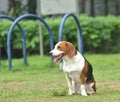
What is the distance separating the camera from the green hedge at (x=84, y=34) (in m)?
20.0

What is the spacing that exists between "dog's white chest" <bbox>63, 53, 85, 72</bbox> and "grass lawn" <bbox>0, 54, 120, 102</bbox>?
47cm

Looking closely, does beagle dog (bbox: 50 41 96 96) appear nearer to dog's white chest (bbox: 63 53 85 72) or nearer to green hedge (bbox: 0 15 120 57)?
dog's white chest (bbox: 63 53 85 72)

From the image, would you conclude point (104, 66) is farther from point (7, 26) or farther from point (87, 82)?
point (87, 82)

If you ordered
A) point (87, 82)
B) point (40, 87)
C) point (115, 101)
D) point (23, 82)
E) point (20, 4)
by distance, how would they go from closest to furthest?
point (115, 101) → point (87, 82) → point (40, 87) → point (23, 82) → point (20, 4)

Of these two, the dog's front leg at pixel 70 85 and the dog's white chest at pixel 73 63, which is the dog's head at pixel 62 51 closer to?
the dog's white chest at pixel 73 63

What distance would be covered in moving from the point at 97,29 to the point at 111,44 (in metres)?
0.97

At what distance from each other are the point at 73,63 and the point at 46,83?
8.25 ft

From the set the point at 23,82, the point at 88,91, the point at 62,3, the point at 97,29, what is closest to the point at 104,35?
the point at 97,29

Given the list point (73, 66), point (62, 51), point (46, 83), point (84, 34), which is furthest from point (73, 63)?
point (84, 34)

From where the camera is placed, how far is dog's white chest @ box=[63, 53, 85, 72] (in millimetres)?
9547

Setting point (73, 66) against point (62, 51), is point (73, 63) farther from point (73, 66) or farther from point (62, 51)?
point (62, 51)

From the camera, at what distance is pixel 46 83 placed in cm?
1203

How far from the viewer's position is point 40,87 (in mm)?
11375

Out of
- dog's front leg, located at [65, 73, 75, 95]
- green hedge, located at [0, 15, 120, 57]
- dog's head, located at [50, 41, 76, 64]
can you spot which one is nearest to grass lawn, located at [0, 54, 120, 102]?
dog's front leg, located at [65, 73, 75, 95]
